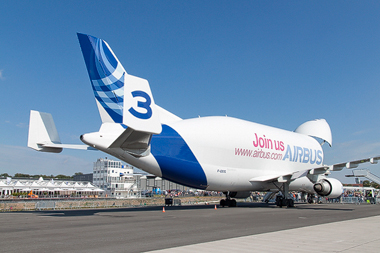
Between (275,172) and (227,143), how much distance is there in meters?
7.64

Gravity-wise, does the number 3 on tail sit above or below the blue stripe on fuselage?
above

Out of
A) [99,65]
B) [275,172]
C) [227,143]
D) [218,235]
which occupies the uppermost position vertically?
[99,65]

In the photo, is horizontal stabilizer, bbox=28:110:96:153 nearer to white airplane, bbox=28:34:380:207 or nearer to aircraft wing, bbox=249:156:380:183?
white airplane, bbox=28:34:380:207

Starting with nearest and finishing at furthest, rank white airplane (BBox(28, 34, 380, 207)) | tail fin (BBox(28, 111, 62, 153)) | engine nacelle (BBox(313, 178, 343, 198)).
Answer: white airplane (BBox(28, 34, 380, 207)) → tail fin (BBox(28, 111, 62, 153)) → engine nacelle (BBox(313, 178, 343, 198))

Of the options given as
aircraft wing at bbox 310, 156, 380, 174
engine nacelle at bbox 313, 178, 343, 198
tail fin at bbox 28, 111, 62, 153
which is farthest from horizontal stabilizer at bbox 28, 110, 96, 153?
engine nacelle at bbox 313, 178, 343, 198

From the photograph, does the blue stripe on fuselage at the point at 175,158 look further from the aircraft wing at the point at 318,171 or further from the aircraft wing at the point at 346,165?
the aircraft wing at the point at 346,165

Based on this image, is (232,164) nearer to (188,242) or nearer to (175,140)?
(175,140)

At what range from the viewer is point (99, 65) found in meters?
19.2

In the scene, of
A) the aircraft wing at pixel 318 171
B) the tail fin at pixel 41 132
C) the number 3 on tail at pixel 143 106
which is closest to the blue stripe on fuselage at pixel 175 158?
the number 3 on tail at pixel 143 106

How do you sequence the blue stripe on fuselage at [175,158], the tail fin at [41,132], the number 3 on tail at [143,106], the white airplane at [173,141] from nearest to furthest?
the number 3 on tail at [143,106], the white airplane at [173,141], the tail fin at [41,132], the blue stripe on fuselage at [175,158]

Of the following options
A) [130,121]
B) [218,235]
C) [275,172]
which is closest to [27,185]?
[275,172]

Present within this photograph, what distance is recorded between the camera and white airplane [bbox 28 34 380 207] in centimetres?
1550

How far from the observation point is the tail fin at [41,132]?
58.4 feet

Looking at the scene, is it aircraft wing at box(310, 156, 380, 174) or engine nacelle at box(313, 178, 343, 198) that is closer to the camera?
aircraft wing at box(310, 156, 380, 174)
